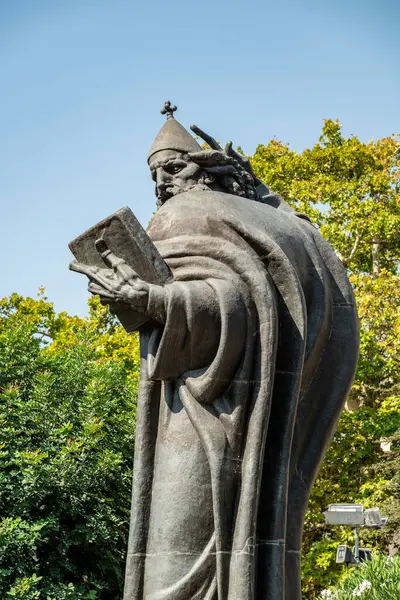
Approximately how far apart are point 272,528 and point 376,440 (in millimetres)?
18101

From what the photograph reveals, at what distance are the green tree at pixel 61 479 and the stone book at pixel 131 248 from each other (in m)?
7.16

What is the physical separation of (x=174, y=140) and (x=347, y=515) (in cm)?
1084

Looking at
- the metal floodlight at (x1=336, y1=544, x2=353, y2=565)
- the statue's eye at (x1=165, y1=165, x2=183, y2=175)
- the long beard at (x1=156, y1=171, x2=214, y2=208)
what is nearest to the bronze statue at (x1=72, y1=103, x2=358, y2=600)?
the long beard at (x1=156, y1=171, x2=214, y2=208)

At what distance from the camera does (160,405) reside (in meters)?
5.39

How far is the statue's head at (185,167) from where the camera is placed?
19.5 ft

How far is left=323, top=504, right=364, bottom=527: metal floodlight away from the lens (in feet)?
50.3

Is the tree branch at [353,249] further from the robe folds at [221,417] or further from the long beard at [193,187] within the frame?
the robe folds at [221,417]

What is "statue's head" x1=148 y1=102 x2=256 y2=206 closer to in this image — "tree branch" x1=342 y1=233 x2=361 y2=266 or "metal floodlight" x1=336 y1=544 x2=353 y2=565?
"metal floodlight" x1=336 y1=544 x2=353 y2=565

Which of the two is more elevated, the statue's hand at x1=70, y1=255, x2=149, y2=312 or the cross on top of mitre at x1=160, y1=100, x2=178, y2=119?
the cross on top of mitre at x1=160, y1=100, x2=178, y2=119

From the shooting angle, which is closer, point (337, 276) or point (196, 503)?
point (196, 503)

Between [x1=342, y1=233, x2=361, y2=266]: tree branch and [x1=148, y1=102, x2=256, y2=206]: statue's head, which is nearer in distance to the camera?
[x1=148, y1=102, x2=256, y2=206]: statue's head

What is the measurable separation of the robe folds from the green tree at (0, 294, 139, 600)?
6817 mm

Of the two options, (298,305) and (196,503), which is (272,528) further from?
(298,305)

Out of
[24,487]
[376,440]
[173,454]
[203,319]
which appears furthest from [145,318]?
[376,440]
